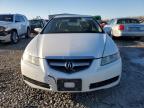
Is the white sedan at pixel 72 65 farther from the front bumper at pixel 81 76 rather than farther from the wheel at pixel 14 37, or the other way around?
the wheel at pixel 14 37

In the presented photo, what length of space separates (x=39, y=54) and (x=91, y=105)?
124cm

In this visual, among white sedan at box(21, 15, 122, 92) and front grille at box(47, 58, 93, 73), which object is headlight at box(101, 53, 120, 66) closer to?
white sedan at box(21, 15, 122, 92)

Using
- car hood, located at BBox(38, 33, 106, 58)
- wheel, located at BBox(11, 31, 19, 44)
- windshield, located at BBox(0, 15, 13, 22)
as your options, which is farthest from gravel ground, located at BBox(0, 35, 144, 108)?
windshield, located at BBox(0, 15, 13, 22)

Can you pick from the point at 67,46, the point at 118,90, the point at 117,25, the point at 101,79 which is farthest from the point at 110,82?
the point at 117,25

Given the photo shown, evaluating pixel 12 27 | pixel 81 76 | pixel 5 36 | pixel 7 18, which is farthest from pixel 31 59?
pixel 7 18

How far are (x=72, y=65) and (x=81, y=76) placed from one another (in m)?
0.24

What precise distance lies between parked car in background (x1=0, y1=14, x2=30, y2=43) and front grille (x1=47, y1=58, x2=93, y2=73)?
8.30 m

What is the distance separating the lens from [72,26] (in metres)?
6.14

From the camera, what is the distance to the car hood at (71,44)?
432 centimetres

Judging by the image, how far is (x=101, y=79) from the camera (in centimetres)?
421

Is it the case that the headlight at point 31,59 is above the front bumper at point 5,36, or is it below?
above

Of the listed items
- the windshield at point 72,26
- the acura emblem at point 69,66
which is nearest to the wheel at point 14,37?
the windshield at point 72,26

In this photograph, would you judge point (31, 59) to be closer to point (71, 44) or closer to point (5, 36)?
point (71, 44)

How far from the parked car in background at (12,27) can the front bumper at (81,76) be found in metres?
8.03
